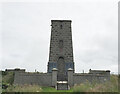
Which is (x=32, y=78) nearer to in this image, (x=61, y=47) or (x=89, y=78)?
(x=89, y=78)

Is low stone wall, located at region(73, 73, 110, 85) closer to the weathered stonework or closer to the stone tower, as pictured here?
the weathered stonework

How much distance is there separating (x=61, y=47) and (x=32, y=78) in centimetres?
598

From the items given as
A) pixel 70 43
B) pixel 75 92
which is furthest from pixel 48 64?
pixel 75 92

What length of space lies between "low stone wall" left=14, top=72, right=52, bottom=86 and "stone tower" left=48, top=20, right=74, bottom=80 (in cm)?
326

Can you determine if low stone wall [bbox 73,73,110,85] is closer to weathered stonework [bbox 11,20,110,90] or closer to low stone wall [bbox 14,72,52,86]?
weathered stonework [bbox 11,20,110,90]

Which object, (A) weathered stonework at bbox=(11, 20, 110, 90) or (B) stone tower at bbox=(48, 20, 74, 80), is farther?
(B) stone tower at bbox=(48, 20, 74, 80)

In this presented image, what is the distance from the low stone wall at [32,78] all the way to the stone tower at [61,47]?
3259 mm

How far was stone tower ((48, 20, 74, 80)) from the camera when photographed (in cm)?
2129

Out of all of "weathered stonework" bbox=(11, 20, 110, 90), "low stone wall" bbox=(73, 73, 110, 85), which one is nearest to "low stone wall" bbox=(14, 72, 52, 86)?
"weathered stonework" bbox=(11, 20, 110, 90)

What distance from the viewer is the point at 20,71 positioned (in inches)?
698

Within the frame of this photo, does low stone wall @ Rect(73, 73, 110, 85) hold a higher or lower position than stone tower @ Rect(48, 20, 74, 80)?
lower

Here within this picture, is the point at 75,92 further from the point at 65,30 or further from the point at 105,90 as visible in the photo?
the point at 65,30

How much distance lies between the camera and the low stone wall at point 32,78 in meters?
17.5

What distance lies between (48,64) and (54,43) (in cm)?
273
